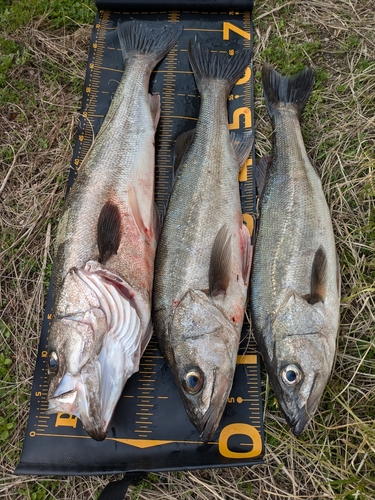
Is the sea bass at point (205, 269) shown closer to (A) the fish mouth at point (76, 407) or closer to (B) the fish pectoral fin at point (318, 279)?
(B) the fish pectoral fin at point (318, 279)

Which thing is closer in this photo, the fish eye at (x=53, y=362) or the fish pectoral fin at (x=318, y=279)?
the fish eye at (x=53, y=362)

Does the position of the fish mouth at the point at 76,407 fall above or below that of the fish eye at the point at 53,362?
below

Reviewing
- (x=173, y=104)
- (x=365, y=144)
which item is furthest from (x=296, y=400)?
(x=173, y=104)

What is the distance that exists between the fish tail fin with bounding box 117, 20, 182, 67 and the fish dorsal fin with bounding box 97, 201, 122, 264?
1934 mm

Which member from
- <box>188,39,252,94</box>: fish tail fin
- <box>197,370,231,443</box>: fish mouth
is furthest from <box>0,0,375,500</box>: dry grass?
<box>197,370,231,443</box>: fish mouth

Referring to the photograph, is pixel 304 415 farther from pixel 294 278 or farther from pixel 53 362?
pixel 53 362

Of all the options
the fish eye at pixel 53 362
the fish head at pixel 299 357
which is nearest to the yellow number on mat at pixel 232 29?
the fish head at pixel 299 357

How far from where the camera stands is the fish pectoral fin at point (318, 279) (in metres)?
3.02

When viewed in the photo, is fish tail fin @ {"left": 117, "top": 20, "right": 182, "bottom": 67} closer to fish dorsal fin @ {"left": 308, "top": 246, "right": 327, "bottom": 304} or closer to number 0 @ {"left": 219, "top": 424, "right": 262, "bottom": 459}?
fish dorsal fin @ {"left": 308, "top": 246, "right": 327, "bottom": 304}

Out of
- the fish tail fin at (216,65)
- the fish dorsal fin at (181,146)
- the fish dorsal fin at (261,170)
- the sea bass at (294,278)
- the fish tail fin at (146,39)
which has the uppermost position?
the fish tail fin at (146,39)

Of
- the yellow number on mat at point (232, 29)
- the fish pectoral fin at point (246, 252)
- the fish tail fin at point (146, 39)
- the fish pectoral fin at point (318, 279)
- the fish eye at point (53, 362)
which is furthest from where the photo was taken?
the yellow number on mat at point (232, 29)

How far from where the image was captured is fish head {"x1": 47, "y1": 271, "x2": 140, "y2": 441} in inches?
108

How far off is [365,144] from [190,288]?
7.44 ft

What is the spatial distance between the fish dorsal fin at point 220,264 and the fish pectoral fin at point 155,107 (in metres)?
1.48
